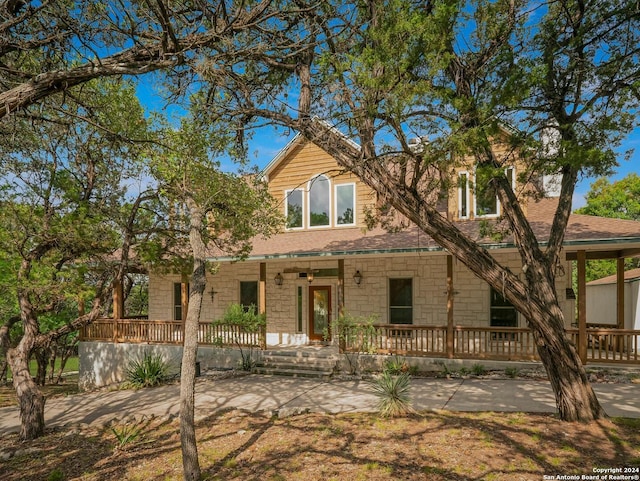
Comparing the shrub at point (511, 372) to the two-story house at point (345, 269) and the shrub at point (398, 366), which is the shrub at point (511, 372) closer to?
the two-story house at point (345, 269)

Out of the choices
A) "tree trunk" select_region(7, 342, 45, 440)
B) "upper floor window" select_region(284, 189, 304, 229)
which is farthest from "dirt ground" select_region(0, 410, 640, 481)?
"upper floor window" select_region(284, 189, 304, 229)

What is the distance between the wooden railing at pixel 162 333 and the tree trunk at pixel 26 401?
4830 millimetres

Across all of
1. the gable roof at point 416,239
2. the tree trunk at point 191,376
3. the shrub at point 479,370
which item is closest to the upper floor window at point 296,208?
the gable roof at point 416,239

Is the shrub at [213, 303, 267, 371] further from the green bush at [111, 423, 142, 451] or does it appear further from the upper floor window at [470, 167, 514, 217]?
the upper floor window at [470, 167, 514, 217]

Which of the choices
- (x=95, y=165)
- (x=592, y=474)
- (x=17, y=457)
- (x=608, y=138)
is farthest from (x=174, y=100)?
(x=592, y=474)

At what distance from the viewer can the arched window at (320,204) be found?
1417 cm

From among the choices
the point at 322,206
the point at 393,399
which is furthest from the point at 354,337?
the point at 322,206

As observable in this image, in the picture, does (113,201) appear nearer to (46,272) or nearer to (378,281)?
(46,272)

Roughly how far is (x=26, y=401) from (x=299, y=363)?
626 cm

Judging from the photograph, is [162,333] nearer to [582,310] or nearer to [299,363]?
[299,363]

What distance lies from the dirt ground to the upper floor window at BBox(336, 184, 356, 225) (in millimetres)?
7610

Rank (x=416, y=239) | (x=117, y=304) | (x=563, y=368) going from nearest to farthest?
(x=563, y=368), (x=416, y=239), (x=117, y=304)

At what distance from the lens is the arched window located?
46.5ft

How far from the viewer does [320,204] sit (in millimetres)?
14367
